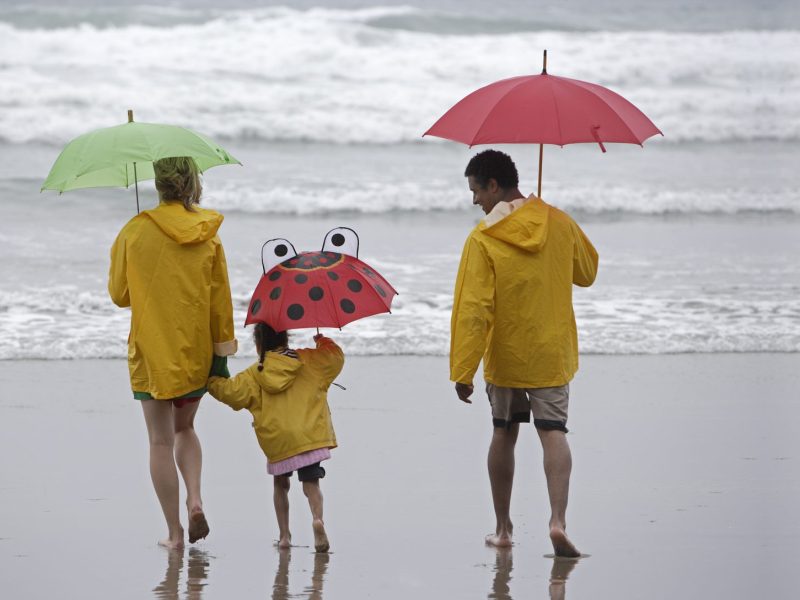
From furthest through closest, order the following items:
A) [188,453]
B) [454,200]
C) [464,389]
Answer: [454,200], [188,453], [464,389]

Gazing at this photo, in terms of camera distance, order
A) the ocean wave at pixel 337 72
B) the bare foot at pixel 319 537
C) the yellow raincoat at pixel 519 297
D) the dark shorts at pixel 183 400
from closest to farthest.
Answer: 1. the yellow raincoat at pixel 519 297
2. the bare foot at pixel 319 537
3. the dark shorts at pixel 183 400
4. the ocean wave at pixel 337 72

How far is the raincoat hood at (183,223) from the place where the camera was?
4426mm

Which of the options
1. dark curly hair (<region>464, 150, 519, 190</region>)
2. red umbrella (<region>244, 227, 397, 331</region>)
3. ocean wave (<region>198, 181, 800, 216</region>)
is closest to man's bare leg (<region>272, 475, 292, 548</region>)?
red umbrella (<region>244, 227, 397, 331</region>)

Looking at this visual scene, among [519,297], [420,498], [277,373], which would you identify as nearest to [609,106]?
[519,297]

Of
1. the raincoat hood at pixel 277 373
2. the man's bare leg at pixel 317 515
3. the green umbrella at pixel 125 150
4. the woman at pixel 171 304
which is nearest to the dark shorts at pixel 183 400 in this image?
the woman at pixel 171 304

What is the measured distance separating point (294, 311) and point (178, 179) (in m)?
0.64

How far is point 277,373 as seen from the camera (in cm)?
446

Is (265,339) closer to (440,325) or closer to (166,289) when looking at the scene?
(166,289)

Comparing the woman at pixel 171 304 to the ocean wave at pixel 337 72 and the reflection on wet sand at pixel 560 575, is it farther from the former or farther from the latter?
the ocean wave at pixel 337 72

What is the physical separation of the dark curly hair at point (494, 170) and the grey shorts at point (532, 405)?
2.47 ft

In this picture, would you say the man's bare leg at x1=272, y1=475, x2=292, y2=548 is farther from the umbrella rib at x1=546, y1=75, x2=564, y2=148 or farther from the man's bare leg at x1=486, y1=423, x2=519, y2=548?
the umbrella rib at x1=546, y1=75, x2=564, y2=148

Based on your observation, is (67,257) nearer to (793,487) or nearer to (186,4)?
(793,487)

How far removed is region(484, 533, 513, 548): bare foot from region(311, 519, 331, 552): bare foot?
0.62 metres

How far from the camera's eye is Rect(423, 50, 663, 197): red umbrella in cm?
445
